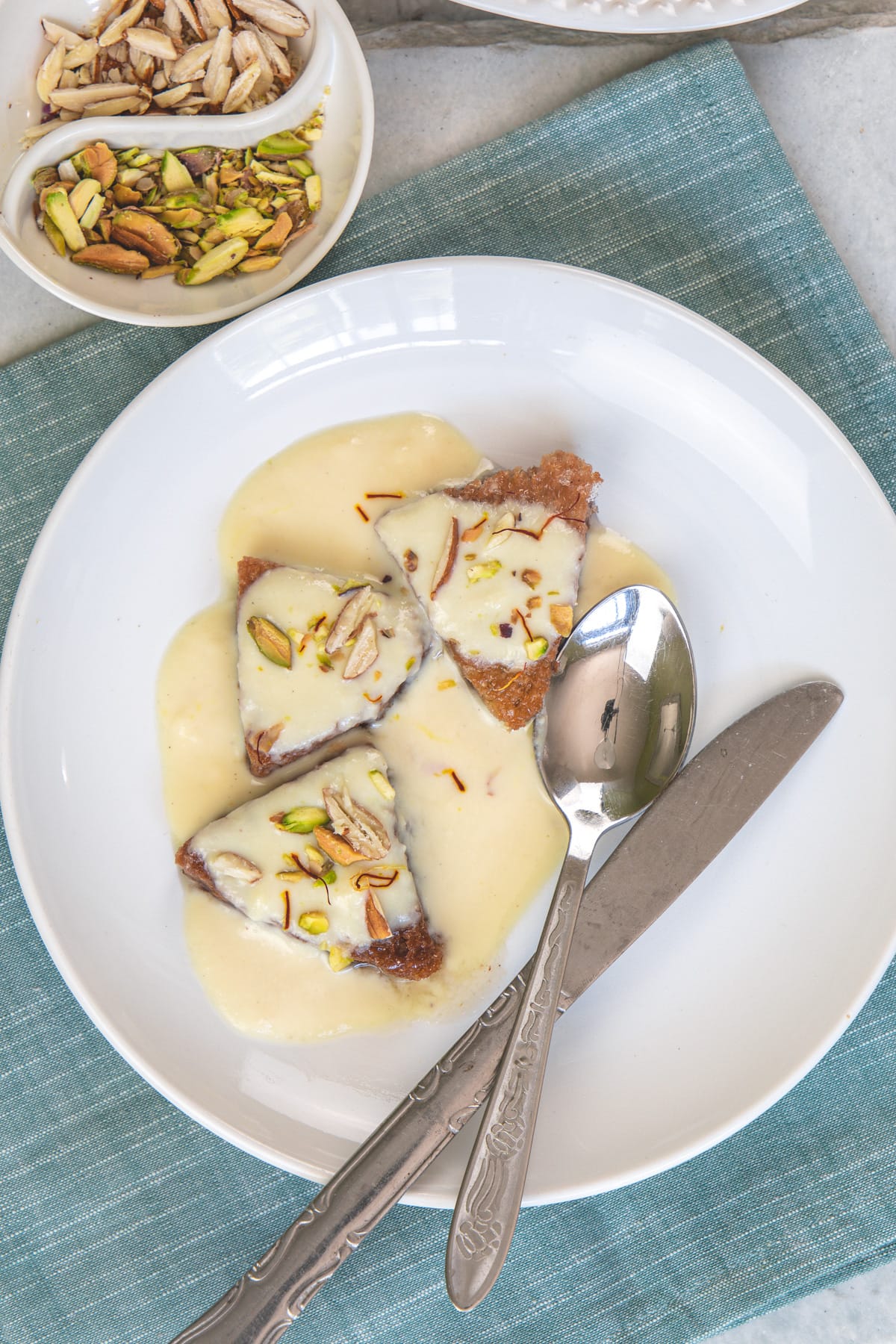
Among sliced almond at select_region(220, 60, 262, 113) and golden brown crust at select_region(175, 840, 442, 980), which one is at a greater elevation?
sliced almond at select_region(220, 60, 262, 113)

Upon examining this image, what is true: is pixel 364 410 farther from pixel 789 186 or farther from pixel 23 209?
pixel 789 186

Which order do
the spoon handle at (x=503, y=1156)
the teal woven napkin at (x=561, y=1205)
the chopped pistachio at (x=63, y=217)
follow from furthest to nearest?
1. the teal woven napkin at (x=561, y=1205)
2. the chopped pistachio at (x=63, y=217)
3. the spoon handle at (x=503, y=1156)

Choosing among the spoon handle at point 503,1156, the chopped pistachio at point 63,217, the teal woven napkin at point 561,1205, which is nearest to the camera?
the spoon handle at point 503,1156

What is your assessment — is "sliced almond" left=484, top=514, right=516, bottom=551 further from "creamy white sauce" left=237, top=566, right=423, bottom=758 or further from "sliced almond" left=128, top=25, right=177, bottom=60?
"sliced almond" left=128, top=25, right=177, bottom=60

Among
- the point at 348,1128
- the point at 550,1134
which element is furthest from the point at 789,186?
the point at 348,1128

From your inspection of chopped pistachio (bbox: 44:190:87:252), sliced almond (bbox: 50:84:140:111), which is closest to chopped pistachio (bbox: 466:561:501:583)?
chopped pistachio (bbox: 44:190:87:252)

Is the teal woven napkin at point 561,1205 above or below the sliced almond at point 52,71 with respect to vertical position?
below

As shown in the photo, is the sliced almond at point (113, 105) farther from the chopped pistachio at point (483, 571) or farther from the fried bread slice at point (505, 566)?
the chopped pistachio at point (483, 571)

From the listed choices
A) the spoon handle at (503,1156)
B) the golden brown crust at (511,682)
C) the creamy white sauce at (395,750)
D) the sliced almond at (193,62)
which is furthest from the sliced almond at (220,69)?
the spoon handle at (503,1156)

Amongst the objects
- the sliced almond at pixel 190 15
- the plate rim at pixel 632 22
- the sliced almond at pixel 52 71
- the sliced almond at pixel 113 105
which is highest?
the plate rim at pixel 632 22
